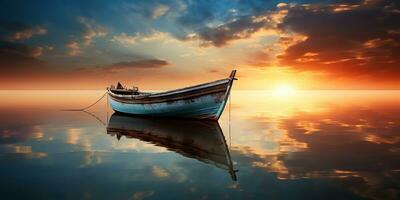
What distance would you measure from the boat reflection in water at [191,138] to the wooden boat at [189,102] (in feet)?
2.74

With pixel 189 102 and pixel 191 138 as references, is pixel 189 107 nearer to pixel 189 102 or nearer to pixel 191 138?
pixel 189 102

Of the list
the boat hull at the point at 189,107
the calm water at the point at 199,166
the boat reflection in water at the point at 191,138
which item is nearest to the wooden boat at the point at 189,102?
the boat hull at the point at 189,107

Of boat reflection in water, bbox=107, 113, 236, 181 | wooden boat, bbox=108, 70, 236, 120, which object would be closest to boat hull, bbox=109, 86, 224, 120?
wooden boat, bbox=108, 70, 236, 120

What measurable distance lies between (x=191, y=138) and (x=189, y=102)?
693 cm

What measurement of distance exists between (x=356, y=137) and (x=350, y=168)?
28.1ft

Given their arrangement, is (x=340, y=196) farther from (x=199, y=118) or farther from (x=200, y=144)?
(x=199, y=118)

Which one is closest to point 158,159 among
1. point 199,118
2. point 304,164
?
point 304,164

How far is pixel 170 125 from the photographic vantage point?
24.5 m

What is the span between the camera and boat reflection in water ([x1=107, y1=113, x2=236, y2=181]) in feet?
44.3

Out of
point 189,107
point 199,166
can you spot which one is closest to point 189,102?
point 189,107

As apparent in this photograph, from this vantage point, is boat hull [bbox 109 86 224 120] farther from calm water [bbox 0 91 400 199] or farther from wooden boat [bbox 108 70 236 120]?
calm water [bbox 0 91 400 199]

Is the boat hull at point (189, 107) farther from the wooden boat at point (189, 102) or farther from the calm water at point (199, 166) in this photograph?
the calm water at point (199, 166)

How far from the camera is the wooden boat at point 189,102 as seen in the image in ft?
77.8

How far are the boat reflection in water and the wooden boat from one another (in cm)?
84
